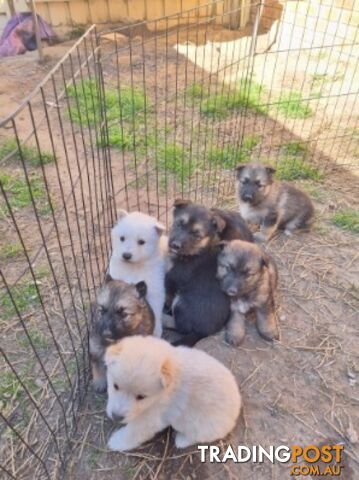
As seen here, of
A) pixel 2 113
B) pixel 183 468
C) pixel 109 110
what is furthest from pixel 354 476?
pixel 2 113

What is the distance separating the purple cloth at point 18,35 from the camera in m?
9.66

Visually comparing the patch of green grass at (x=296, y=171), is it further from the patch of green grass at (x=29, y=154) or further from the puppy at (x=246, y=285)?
the patch of green grass at (x=29, y=154)

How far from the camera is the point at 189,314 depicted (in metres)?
3.45

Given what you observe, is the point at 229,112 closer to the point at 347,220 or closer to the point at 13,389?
the point at 347,220

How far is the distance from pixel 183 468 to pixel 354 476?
1.13m

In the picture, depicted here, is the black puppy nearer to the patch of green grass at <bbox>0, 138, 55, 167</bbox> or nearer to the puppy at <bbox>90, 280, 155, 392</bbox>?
the puppy at <bbox>90, 280, 155, 392</bbox>

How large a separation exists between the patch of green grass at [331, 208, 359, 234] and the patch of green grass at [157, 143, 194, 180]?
1960 millimetres

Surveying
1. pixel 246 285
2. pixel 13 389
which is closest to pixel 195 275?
pixel 246 285

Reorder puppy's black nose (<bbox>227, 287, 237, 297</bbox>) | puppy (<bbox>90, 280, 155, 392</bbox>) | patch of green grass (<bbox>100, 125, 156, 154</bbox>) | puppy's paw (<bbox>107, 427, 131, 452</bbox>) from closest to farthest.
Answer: puppy's paw (<bbox>107, 427, 131, 452</bbox>), puppy (<bbox>90, 280, 155, 392</bbox>), puppy's black nose (<bbox>227, 287, 237, 297</bbox>), patch of green grass (<bbox>100, 125, 156, 154</bbox>)

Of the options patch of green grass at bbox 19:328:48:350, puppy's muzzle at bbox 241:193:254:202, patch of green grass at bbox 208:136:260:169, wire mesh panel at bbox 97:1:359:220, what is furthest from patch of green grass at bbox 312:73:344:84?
patch of green grass at bbox 19:328:48:350

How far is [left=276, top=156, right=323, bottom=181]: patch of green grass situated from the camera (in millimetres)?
5988

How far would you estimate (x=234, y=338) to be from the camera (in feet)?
11.8

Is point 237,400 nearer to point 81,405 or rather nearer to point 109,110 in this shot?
point 81,405

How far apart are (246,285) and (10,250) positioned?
2540 mm
